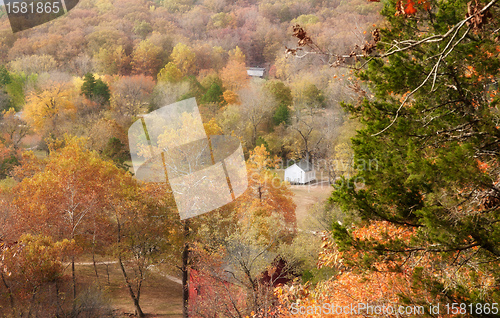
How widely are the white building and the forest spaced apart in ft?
2.29

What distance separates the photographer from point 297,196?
32875mm

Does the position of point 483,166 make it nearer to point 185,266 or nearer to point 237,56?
point 185,266

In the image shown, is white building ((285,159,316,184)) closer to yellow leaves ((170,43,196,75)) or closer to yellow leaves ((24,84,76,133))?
yellow leaves ((24,84,76,133))

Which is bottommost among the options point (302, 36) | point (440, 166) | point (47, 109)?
point (47, 109)

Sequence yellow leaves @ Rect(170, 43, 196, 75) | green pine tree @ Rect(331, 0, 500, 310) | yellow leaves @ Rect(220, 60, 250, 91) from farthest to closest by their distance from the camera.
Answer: yellow leaves @ Rect(170, 43, 196, 75) → yellow leaves @ Rect(220, 60, 250, 91) → green pine tree @ Rect(331, 0, 500, 310)

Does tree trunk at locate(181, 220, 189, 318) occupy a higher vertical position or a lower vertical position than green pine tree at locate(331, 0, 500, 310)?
lower

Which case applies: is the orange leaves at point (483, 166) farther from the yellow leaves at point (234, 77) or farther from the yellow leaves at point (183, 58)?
the yellow leaves at point (183, 58)

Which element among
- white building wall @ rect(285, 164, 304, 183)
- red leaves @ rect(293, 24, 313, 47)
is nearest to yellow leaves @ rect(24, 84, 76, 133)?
white building wall @ rect(285, 164, 304, 183)

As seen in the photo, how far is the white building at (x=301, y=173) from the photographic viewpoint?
117 ft

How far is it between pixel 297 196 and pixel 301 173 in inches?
140

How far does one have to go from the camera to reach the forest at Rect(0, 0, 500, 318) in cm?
412

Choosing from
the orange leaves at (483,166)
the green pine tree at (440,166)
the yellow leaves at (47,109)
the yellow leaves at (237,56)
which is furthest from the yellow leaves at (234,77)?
the orange leaves at (483,166)

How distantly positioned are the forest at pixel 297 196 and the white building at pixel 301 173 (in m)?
0.70

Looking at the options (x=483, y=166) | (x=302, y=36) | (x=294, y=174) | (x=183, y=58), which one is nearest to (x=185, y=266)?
(x=483, y=166)
